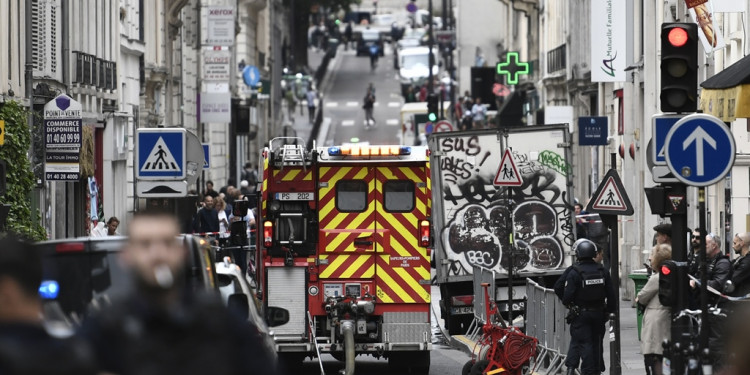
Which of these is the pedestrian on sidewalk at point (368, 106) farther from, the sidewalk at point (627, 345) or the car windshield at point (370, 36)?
the sidewalk at point (627, 345)

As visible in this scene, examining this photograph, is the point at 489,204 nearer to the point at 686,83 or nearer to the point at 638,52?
the point at 638,52

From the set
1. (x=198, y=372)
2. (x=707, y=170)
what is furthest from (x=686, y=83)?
(x=198, y=372)

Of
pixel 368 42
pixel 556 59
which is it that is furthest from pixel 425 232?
pixel 368 42

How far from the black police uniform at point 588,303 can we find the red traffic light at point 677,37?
4.43 meters

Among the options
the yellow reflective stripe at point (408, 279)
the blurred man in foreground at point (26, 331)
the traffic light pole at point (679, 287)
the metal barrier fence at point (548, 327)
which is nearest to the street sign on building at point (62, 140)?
the yellow reflective stripe at point (408, 279)

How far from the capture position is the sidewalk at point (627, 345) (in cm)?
2052

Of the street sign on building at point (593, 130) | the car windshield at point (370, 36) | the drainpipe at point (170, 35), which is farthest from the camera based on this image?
the car windshield at point (370, 36)

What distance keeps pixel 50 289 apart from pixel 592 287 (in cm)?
841

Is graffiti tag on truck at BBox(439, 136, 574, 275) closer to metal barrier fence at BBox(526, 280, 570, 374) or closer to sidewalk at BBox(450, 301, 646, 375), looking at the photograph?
sidewalk at BBox(450, 301, 646, 375)

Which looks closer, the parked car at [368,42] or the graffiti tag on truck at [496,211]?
the graffiti tag on truck at [496,211]

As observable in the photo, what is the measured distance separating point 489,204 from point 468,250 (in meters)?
0.73

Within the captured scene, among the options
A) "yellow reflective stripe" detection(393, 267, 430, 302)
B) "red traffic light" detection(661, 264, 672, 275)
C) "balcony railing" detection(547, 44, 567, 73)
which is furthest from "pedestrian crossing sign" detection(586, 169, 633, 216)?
"balcony railing" detection(547, 44, 567, 73)

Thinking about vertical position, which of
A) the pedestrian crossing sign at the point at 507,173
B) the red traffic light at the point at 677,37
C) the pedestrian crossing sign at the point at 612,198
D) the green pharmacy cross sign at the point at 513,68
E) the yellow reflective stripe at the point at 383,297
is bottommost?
the yellow reflective stripe at the point at 383,297

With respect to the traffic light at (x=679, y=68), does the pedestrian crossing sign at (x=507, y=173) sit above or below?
below
